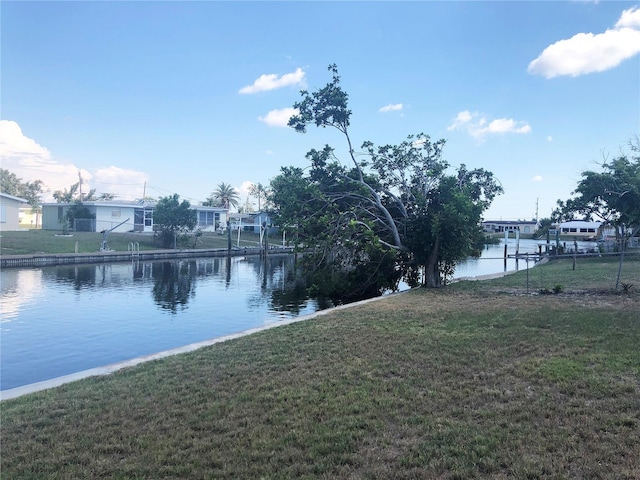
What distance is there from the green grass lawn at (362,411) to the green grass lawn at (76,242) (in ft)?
106

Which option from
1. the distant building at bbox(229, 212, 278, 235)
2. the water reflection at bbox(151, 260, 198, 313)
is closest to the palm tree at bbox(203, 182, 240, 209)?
→ the distant building at bbox(229, 212, 278, 235)

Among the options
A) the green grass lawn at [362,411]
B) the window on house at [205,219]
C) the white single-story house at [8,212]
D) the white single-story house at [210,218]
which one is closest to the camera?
the green grass lawn at [362,411]

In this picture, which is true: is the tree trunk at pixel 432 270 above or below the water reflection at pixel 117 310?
above

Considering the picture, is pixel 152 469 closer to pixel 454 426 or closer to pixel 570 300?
pixel 454 426

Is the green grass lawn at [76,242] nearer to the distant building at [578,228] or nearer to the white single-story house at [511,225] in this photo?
the distant building at [578,228]

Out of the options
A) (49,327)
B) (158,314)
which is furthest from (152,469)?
(158,314)

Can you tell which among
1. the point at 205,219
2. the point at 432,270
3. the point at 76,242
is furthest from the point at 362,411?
the point at 205,219

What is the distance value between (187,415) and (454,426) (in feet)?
9.24

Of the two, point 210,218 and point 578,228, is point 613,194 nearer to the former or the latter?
point 210,218

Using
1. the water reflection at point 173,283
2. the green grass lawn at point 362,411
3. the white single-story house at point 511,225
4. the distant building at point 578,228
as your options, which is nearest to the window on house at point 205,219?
the water reflection at point 173,283

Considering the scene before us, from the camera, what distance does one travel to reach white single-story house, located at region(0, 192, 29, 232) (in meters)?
41.6

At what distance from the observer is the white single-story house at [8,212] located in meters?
41.6

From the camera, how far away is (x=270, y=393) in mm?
5793

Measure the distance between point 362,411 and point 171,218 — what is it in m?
42.9
